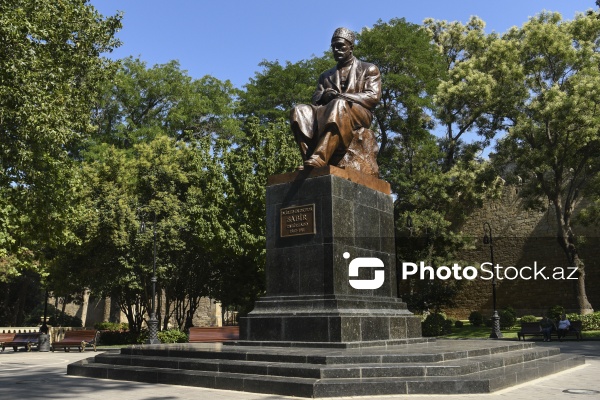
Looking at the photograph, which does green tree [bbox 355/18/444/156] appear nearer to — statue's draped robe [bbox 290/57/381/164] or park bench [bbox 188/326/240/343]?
park bench [bbox 188/326/240/343]

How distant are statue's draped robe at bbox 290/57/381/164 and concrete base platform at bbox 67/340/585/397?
3929 millimetres

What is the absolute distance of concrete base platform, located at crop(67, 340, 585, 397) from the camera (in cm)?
779

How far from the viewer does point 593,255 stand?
34.4m

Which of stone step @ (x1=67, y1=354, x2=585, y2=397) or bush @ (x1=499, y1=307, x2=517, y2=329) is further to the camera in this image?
bush @ (x1=499, y1=307, x2=517, y2=329)

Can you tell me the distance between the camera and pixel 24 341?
81.6 ft

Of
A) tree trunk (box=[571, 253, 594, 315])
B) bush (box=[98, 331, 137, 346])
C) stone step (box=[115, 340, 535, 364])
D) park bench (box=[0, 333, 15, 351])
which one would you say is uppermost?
tree trunk (box=[571, 253, 594, 315])

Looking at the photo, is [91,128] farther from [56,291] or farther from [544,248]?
[544,248]

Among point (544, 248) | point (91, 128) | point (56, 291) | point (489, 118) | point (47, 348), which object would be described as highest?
point (489, 118)

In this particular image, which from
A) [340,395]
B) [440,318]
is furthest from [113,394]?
[440,318]

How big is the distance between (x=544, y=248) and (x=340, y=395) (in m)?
32.4

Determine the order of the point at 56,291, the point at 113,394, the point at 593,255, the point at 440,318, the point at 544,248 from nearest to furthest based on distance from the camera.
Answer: the point at 113,394
the point at 440,318
the point at 56,291
the point at 593,255
the point at 544,248

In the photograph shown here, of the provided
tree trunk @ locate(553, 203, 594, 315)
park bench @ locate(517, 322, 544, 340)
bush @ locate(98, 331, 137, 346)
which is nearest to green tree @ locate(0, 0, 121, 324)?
bush @ locate(98, 331, 137, 346)

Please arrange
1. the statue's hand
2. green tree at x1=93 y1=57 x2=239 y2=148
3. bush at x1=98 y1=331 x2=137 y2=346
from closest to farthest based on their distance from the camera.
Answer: the statue's hand, bush at x1=98 y1=331 x2=137 y2=346, green tree at x1=93 y1=57 x2=239 y2=148

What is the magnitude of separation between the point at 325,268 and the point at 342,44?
4.68 meters
